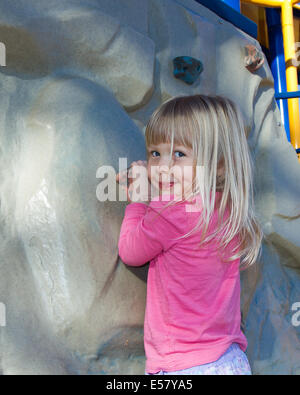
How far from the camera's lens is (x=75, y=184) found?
1.03 m

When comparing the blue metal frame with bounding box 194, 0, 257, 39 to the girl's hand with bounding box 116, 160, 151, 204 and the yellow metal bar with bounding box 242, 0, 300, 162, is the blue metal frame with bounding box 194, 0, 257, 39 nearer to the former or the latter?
the girl's hand with bounding box 116, 160, 151, 204

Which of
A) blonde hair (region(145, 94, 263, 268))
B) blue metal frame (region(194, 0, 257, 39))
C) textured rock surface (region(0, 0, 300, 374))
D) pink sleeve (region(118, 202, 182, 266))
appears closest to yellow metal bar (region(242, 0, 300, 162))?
blue metal frame (region(194, 0, 257, 39))

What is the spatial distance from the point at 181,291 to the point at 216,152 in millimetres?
299

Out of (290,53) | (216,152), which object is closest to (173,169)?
(216,152)

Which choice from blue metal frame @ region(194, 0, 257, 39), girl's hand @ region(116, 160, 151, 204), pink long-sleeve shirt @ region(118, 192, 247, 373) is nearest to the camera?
pink long-sleeve shirt @ region(118, 192, 247, 373)

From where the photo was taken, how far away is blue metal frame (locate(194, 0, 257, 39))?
1.80 metres

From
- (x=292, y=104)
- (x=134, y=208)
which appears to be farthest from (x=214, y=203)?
(x=292, y=104)

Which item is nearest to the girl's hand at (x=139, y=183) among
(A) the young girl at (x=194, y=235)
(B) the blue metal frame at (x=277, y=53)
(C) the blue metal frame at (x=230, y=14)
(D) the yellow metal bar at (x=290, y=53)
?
(A) the young girl at (x=194, y=235)

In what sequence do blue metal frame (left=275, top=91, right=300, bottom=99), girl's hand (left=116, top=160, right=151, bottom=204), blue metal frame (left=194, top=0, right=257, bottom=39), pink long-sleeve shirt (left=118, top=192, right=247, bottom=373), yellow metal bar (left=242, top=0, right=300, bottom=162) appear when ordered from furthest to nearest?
yellow metal bar (left=242, top=0, right=300, bottom=162)
blue metal frame (left=275, top=91, right=300, bottom=99)
blue metal frame (left=194, top=0, right=257, bottom=39)
girl's hand (left=116, top=160, right=151, bottom=204)
pink long-sleeve shirt (left=118, top=192, right=247, bottom=373)

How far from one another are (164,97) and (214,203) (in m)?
0.61

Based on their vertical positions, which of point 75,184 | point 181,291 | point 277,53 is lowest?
point 181,291

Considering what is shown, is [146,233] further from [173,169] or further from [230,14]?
[230,14]

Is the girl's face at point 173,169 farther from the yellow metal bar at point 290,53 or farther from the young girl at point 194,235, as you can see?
the yellow metal bar at point 290,53
